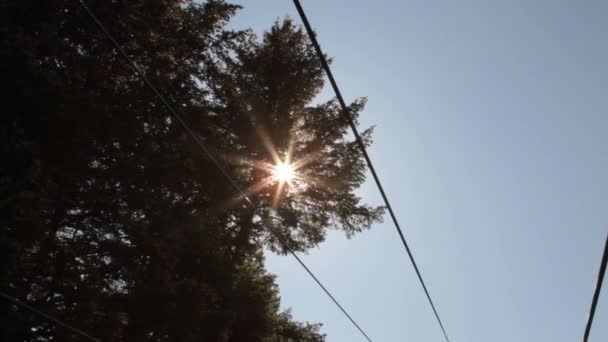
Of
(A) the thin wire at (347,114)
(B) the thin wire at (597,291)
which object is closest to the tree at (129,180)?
(A) the thin wire at (347,114)

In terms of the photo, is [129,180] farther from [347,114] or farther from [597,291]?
[597,291]

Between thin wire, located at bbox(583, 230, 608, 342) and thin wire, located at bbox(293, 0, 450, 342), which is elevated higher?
thin wire, located at bbox(293, 0, 450, 342)

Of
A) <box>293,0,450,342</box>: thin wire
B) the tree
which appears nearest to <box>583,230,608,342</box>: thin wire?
<box>293,0,450,342</box>: thin wire

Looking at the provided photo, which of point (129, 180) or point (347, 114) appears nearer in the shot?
point (347, 114)

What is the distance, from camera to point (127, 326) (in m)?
7.05

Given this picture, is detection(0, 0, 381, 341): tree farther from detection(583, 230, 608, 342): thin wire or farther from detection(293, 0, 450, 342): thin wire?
detection(583, 230, 608, 342): thin wire

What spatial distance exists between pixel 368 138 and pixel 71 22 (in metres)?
8.44

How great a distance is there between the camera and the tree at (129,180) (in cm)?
563

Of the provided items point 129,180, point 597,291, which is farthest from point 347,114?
point 129,180

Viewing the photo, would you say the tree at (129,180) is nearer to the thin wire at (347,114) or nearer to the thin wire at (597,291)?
the thin wire at (347,114)

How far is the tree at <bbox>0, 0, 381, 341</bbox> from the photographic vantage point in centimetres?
563

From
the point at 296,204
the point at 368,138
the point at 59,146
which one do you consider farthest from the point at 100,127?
the point at 368,138

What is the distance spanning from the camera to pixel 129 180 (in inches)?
286

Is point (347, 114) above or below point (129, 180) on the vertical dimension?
below
